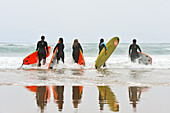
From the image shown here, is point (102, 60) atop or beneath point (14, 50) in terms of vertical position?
beneath

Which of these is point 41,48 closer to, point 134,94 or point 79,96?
point 79,96

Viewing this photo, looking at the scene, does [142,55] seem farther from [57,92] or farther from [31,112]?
[31,112]

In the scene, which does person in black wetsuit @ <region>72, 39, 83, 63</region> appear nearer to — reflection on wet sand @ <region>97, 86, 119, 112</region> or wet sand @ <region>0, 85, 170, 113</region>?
wet sand @ <region>0, 85, 170, 113</region>

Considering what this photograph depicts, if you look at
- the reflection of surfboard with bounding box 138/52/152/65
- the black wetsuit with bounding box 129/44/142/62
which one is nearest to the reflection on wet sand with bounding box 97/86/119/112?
the black wetsuit with bounding box 129/44/142/62

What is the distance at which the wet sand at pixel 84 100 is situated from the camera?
4.39 metres

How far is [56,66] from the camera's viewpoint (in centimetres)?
1291

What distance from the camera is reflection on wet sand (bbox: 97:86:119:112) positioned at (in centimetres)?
454

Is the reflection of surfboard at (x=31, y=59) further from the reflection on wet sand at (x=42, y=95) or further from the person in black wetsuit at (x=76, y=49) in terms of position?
the reflection on wet sand at (x=42, y=95)

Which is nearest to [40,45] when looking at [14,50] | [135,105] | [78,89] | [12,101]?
[78,89]

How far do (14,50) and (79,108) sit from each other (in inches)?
1227

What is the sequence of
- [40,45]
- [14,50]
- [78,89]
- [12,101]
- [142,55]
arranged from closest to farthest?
[12,101], [78,89], [40,45], [142,55], [14,50]

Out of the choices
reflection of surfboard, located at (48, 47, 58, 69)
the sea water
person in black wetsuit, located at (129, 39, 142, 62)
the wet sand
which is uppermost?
person in black wetsuit, located at (129, 39, 142, 62)

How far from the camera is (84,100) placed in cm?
512

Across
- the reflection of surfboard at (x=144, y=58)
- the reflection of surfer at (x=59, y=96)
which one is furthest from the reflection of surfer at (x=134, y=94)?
the reflection of surfboard at (x=144, y=58)
